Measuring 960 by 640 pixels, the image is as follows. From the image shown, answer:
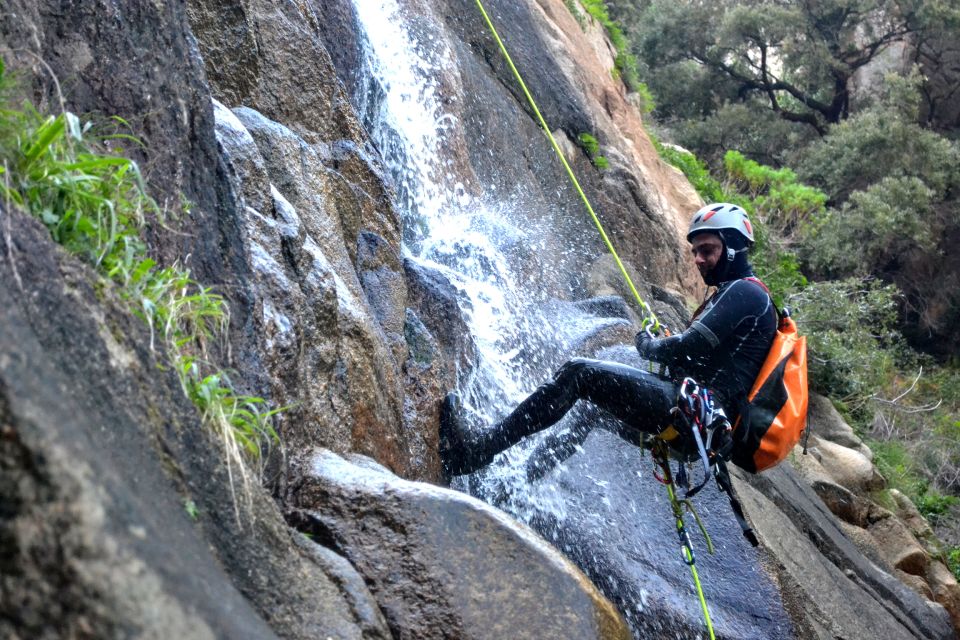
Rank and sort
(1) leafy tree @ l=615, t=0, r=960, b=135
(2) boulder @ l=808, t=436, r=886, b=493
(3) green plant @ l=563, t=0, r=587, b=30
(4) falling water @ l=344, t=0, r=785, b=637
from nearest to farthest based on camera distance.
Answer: (4) falling water @ l=344, t=0, r=785, b=637, (2) boulder @ l=808, t=436, r=886, b=493, (3) green plant @ l=563, t=0, r=587, b=30, (1) leafy tree @ l=615, t=0, r=960, b=135

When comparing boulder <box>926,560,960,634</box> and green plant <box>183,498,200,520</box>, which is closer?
green plant <box>183,498,200,520</box>

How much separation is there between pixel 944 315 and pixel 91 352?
2328 cm

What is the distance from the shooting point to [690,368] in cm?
605

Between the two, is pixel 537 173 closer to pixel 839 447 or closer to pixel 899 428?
pixel 839 447

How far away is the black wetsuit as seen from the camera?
586 cm

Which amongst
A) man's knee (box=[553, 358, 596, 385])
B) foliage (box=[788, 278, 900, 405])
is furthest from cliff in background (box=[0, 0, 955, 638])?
foliage (box=[788, 278, 900, 405])

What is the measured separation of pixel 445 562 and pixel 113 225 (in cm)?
198

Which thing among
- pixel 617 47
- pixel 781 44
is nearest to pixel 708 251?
pixel 617 47

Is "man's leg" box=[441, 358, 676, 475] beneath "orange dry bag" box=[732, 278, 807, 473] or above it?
beneath

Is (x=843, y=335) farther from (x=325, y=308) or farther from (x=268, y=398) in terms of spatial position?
(x=268, y=398)

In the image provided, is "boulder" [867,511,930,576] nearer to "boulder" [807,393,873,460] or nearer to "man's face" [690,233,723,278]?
"boulder" [807,393,873,460]

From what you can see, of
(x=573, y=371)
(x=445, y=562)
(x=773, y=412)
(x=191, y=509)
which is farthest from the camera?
(x=573, y=371)

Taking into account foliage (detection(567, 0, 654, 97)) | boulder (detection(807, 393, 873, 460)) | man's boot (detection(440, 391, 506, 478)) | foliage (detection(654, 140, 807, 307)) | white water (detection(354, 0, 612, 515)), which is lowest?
boulder (detection(807, 393, 873, 460))

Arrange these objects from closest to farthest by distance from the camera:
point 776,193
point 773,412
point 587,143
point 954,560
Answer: point 773,412 < point 587,143 < point 954,560 < point 776,193
